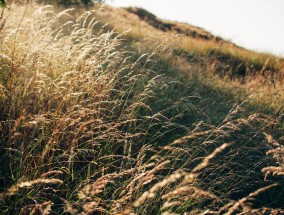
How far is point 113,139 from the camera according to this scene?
2.38m

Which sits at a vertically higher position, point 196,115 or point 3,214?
point 196,115

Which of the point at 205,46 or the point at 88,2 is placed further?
the point at 88,2

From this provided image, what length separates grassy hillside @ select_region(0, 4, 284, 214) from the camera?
6.06ft

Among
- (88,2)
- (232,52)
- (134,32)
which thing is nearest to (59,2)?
(88,2)

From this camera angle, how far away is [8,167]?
2080 millimetres

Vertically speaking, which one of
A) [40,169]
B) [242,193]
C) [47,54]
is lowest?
[242,193]

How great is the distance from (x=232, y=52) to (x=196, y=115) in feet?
21.4

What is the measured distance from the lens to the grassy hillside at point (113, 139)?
1846mm

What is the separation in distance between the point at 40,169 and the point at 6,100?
27.5 inches

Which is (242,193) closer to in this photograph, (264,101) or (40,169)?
(40,169)

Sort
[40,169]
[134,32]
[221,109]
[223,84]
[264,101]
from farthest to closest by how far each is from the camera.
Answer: [134,32] < [223,84] < [264,101] < [221,109] < [40,169]

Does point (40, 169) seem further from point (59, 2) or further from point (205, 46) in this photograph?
point (59, 2)

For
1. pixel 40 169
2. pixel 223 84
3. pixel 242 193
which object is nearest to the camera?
pixel 40 169

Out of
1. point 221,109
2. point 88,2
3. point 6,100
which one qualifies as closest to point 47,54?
point 6,100
